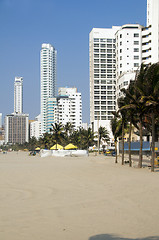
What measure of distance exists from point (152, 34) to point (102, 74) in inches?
1815

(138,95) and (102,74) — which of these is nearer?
(138,95)

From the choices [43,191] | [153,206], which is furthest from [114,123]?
[153,206]

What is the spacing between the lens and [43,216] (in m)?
10.6

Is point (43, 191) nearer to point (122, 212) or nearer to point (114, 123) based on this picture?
point (122, 212)

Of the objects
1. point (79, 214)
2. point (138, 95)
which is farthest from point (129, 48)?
point (79, 214)

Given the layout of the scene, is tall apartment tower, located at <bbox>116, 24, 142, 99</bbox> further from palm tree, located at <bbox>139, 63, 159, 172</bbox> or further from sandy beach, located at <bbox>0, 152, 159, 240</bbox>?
sandy beach, located at <bbox>0, 152, 159, 240</bbox>

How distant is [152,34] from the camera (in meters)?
115

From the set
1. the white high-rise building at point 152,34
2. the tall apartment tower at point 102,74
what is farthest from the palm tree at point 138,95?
the tall apartment tower at point 102,74

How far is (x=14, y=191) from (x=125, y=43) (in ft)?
382

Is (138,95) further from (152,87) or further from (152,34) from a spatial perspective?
(152,34)

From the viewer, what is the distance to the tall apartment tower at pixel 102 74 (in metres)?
158

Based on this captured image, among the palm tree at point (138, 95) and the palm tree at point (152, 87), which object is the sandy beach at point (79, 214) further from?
the palm tree at point (138, 95)

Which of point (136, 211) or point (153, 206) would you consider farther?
point (153, 206)

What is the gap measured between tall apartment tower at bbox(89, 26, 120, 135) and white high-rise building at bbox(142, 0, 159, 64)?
36842mm
